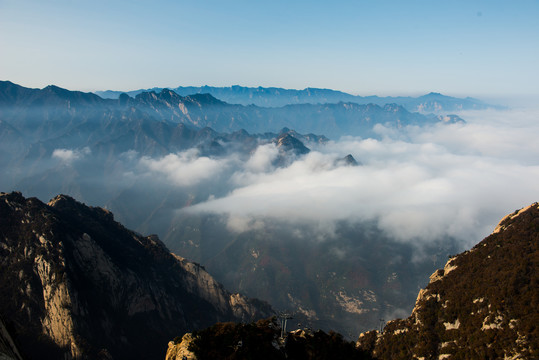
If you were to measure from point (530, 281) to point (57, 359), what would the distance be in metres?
121

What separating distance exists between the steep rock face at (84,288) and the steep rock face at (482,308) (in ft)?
271

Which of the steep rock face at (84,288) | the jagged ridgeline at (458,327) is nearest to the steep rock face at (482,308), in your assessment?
the jagged ridgeline at (458,327)

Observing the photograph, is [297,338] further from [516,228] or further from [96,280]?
[96,280]

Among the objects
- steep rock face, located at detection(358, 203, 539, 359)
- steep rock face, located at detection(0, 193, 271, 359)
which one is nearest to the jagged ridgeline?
steep rock face, located at detection(358, 203, 539, 359)

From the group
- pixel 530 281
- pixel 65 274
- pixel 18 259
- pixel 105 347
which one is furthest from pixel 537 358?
pixel 18 259

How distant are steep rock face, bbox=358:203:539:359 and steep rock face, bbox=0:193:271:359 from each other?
271 feet

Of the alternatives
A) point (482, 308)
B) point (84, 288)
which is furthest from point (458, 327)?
point (84, 288)

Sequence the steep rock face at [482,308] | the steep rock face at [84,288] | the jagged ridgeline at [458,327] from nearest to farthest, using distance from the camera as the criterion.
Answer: the jagged ridgeline at [458,327]
the steep rock face at [482,308]
the steep rock face at [84,288]

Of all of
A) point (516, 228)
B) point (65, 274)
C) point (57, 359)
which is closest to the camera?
point (516, 228)

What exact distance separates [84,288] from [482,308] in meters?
115

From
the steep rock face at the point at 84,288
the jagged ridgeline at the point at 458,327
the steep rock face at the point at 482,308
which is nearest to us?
the jagged ridgeline at the point at 458,327

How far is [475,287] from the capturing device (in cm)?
7081

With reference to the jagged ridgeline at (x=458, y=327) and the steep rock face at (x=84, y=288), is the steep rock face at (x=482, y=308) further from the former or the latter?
the steep rock face at (x=84, y=288)

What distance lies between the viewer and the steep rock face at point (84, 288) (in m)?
97.5
